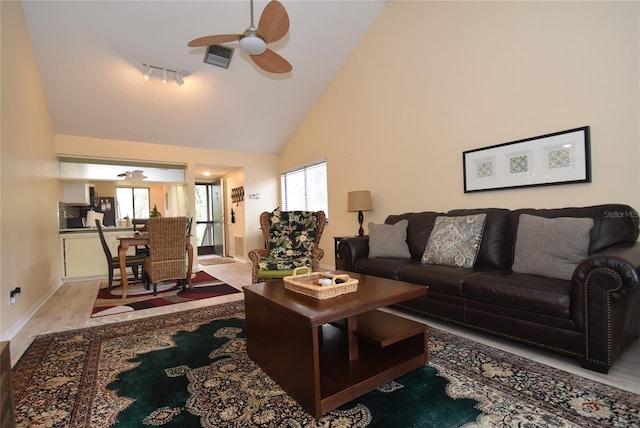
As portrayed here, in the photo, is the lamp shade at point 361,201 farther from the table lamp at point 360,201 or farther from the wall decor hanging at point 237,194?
the wall decor hanging at point 237,194

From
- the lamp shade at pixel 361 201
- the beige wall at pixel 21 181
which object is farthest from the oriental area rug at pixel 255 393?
the lamp shade at pixel 361 201

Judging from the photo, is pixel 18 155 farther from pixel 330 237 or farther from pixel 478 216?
pixel 478 216

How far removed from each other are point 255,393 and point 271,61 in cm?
295

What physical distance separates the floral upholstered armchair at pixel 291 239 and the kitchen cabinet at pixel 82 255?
335 centimetres

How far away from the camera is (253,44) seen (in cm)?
271

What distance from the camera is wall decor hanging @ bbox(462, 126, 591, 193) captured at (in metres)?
2.58

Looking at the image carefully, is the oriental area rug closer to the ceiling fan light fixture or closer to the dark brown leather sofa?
the dark brown leather sofa

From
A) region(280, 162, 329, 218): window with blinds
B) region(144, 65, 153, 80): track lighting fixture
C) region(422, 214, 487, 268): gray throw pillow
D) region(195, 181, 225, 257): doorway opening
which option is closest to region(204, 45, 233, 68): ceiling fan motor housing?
Result: region(144, 65, 153, 80): track lighting fixture

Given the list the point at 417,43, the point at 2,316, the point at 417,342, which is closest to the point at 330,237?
the point at 417,43

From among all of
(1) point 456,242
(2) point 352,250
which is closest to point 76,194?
(2) point 352,250

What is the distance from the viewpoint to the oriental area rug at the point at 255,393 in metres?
1.45

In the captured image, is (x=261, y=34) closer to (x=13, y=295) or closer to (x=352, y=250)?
(x=352, y=250)

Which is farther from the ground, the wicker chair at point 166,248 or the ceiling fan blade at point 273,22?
the ceiling fan blade at point 273,22

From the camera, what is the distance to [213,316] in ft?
9.99
